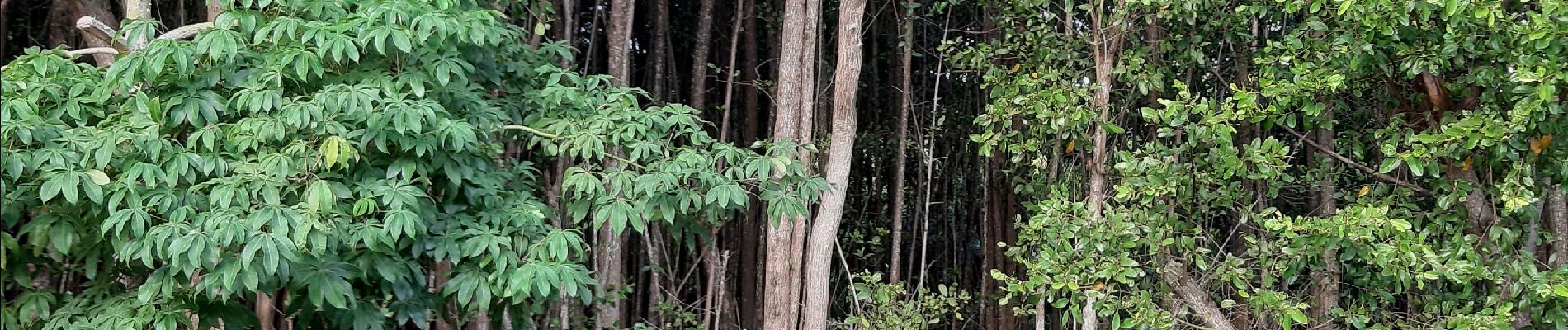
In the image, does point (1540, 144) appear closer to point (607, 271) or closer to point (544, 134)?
point (544, 134)

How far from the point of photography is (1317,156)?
3.44 meters

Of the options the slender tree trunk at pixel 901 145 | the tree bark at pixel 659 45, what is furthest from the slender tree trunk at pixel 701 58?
the slender tree trunk at pixel 901 145

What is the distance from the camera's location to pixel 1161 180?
3242 millimetres

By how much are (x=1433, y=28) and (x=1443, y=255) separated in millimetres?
595

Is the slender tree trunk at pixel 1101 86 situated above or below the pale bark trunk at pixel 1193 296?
above

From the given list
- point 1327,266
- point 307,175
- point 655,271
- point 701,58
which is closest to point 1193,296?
point 1327,266

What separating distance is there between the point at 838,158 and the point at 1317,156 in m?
1.55

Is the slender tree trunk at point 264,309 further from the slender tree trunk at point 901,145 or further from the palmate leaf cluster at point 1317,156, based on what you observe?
the slender tree trunk at point 901,145

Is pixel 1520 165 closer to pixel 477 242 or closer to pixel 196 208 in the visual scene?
pixel 477 242

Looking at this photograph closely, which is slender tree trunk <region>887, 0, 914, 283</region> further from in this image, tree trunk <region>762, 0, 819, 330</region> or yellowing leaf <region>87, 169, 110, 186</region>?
yellowing leaf <region>87, 169, 110, 186</region>

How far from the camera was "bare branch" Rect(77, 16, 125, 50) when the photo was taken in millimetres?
2539

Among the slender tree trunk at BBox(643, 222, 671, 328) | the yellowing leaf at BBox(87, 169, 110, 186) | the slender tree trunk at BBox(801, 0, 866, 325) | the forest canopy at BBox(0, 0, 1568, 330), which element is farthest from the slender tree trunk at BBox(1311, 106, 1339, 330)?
the yellowing leaf at BBox(87, 169, 110, 186)

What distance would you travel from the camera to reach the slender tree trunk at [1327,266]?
3.30 meters

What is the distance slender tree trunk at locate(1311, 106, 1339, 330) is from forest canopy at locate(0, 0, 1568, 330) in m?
0.03
